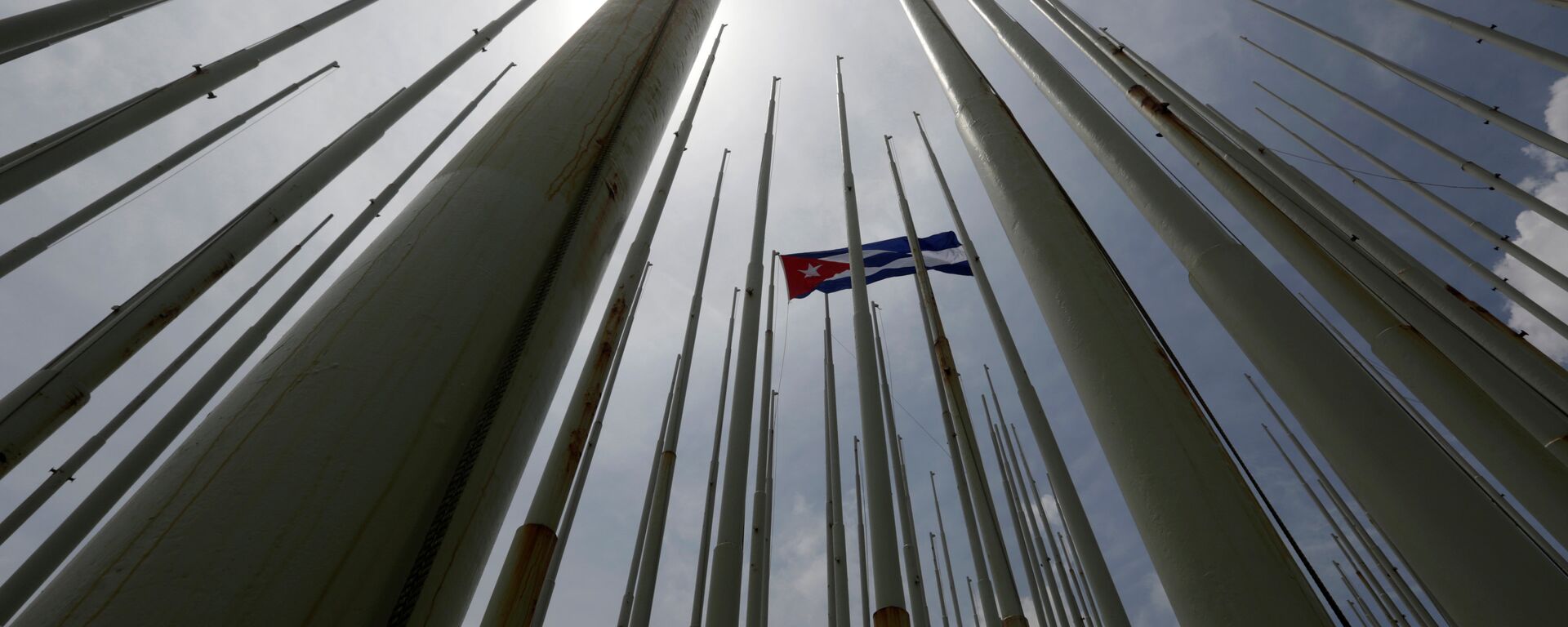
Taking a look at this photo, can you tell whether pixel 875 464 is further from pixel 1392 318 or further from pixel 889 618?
pixel 1392 318

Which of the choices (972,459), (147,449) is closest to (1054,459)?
(972,459)

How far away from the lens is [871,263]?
37.9 ft

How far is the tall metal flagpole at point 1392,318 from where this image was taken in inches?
114

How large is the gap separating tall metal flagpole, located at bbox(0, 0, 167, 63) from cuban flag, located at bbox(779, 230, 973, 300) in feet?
29.3

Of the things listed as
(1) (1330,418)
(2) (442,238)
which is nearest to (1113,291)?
(1) (1330,418)

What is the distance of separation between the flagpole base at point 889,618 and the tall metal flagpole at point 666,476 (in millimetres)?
3282

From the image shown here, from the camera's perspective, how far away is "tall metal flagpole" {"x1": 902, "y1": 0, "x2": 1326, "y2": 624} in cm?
126

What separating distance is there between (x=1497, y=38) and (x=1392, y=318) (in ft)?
27.6

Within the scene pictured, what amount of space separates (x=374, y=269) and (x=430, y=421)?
0.42 metres

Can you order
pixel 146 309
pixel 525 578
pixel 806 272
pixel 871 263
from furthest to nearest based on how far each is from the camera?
pixel 806 272 < pixel 871 263 < pixel 146 309 < pixel 525 578

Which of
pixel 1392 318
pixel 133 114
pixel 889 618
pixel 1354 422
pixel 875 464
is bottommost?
pixel 1354 422

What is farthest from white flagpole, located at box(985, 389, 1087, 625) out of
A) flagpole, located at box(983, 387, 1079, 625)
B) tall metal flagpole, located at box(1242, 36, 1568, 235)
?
tall metal flagpole, located at box(1242, 36, 1568, 235)

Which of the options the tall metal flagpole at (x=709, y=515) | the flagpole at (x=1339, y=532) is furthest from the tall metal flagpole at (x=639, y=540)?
the flagpole at (x=1339, y=532)

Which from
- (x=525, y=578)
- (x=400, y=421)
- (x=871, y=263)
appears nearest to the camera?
(x=400, y=421)
